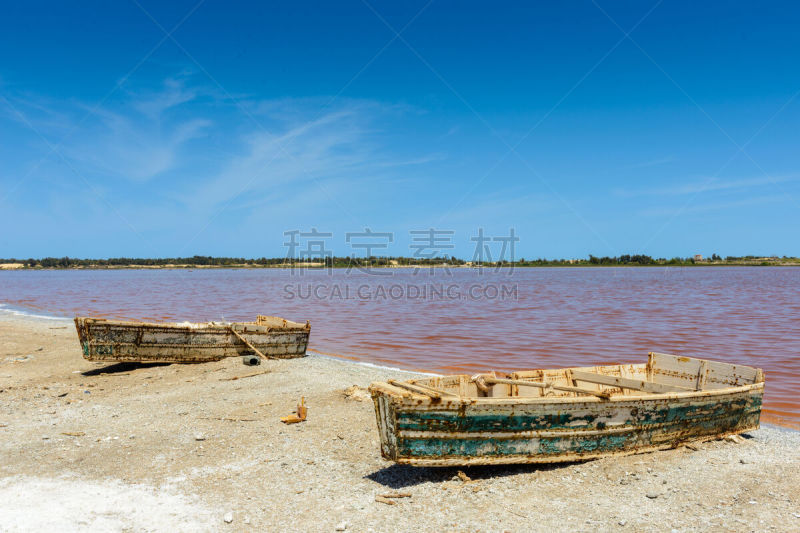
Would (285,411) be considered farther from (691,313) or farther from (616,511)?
(691,313)

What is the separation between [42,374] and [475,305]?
94.4 feet

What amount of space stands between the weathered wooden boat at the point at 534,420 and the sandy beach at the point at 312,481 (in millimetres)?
300

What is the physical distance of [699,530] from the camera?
584cm

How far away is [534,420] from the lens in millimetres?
7203

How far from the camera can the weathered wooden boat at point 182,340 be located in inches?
569

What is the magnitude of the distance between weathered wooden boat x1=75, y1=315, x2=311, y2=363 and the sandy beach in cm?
332

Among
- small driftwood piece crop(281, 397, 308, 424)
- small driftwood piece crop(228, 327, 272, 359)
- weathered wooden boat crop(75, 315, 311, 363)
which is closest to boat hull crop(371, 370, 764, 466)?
small driftwood piece crop(281, 397, 308, 424)

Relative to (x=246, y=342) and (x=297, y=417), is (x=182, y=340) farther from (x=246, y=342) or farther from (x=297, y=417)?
(x=297, y=417)

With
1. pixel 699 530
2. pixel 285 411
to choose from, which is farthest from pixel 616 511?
pixel 285 411

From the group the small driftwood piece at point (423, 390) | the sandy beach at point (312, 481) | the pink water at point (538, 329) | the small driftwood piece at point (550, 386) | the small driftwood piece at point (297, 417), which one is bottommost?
the sandy beach at point (312, 481)

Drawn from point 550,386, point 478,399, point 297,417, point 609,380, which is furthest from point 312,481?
point 609,380

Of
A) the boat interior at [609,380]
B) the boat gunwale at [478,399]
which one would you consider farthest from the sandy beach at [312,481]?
the boat interior at [609,380]
